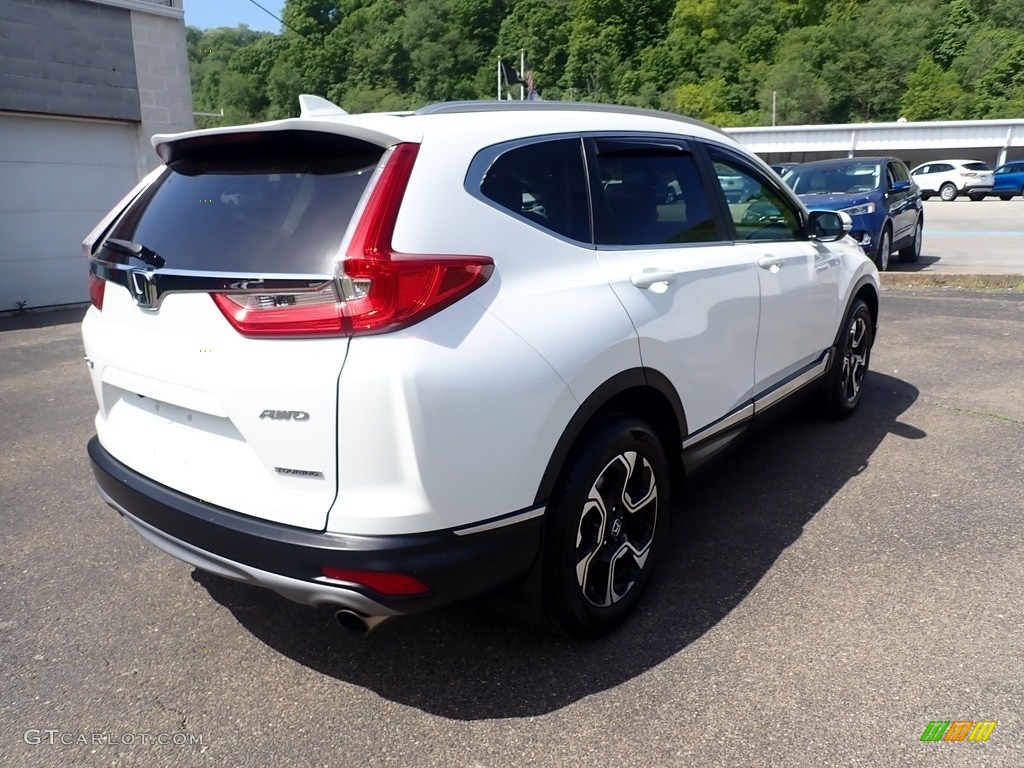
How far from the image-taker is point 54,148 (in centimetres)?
1096

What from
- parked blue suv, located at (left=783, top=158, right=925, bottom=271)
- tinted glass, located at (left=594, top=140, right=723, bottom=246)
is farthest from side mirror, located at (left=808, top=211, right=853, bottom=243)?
parked blue suv, located at (left=783, top=158, right=925, bottom=271)

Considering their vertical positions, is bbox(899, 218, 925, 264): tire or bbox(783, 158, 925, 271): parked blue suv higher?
bbox(783, 158, 925, 271): parked blue suv

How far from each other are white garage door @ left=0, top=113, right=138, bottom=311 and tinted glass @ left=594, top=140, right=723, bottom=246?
33.8 ft

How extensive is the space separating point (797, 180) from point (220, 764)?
39.6 feet

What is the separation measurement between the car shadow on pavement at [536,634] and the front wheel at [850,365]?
3.39 ft

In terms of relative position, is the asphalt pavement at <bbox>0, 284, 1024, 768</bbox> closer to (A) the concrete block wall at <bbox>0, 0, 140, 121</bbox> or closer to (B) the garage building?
(B) the garage building

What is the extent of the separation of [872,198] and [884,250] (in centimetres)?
78

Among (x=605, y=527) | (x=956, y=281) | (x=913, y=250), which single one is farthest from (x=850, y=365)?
(x=913, y=250)

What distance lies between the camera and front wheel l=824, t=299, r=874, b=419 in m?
4.80

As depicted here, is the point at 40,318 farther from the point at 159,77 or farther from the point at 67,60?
the point at 159,77

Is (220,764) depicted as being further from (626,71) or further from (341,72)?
(626,71)

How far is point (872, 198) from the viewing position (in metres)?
10.9

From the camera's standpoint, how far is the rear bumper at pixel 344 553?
2.13 metres

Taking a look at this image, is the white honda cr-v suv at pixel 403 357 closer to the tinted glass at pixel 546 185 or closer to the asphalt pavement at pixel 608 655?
the tinted glass at pixel 546 185
